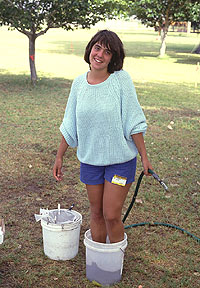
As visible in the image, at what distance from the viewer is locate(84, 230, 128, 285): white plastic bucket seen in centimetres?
321

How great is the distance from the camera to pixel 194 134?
815 cm

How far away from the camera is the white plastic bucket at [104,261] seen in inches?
126

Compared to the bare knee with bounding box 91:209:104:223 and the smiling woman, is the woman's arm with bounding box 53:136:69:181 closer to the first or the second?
the smiling woman

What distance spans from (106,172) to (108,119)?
0.40 meters

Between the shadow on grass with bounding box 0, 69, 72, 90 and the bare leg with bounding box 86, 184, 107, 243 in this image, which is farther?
the shadow on grass with bounding box 0, 69, 72, 90

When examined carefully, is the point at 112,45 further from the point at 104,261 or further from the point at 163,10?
the point at 163,10

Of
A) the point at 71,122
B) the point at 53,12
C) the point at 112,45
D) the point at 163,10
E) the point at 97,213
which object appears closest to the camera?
the point at 112,45

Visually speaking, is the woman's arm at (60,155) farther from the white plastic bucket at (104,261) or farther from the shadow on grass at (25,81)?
the shadow on grass at (25,81)

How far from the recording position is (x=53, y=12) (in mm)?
12289

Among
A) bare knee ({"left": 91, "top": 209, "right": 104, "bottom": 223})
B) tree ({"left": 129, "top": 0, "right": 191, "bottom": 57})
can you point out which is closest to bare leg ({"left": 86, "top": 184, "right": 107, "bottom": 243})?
bare knee ({"left": 91, "top": 209, "right": 104, "bottom": 223})

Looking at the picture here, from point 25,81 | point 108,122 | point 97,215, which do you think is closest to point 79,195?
point 97,215

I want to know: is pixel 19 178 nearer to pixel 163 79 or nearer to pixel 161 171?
pixel 161 171

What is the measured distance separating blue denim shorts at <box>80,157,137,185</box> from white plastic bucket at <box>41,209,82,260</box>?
52 cm

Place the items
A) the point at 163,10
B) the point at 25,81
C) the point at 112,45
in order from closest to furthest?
1. the point at 112,45
2. the point at 25,81
3. the point at 163,10
